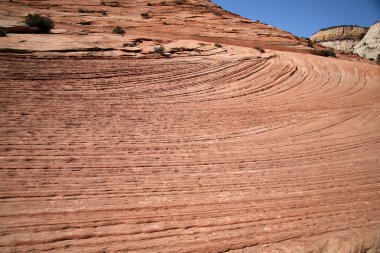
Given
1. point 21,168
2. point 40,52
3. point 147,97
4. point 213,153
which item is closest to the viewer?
point 21,168

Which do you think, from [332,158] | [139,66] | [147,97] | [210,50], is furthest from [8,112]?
[210,50]

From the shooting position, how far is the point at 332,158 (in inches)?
236

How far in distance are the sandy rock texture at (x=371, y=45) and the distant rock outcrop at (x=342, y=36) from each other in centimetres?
1336

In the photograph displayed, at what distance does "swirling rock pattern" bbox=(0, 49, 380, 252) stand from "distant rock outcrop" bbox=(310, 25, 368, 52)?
67.1 meters

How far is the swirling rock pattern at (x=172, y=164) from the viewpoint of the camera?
11.6 ft

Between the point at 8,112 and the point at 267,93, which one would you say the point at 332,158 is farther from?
the point at 8,112

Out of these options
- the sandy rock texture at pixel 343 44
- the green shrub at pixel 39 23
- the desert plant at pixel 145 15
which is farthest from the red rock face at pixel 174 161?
the sandy rock texture at pixel 343 44

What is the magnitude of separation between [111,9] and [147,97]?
47.6ft

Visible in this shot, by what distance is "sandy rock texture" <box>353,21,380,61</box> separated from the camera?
46.1 m

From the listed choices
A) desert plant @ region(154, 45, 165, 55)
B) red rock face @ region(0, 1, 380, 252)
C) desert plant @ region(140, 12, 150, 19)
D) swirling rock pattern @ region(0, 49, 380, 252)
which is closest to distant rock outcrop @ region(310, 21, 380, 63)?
desert plant @ region(140, 12, 150, 19)

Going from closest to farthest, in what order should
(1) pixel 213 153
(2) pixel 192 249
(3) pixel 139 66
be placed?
(2) pixel 192 249 → (1) pixel 213 153 → (3) pixel 139 66

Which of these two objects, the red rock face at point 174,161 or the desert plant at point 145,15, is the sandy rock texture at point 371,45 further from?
the red rock face at point 174,161

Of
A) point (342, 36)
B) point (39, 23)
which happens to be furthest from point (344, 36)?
point (39, 23)

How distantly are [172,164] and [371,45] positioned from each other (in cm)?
5452
